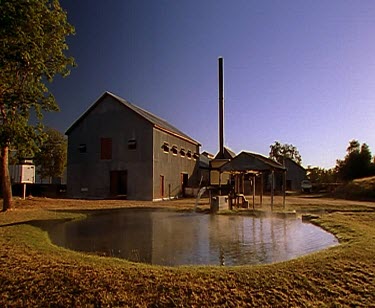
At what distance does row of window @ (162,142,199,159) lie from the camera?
30605 millimetres

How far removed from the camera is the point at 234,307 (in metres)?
4.72

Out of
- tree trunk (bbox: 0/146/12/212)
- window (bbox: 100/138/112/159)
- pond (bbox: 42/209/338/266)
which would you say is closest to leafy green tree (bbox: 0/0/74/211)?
tree trunk (bbox: 0/146/12/212)

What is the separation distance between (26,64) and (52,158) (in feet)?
93.2

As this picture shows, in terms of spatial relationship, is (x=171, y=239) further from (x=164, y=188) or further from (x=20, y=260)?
(x=164, y=188)

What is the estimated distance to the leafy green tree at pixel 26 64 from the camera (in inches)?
482

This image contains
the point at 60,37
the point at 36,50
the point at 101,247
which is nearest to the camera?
the point at 101,247

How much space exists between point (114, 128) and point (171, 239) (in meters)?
21.0

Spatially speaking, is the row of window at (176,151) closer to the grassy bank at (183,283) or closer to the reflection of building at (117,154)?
the reflection of building at (117,154)

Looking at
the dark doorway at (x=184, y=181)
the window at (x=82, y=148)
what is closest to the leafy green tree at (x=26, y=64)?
the window at (x=82, y=148)

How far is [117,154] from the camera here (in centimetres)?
2906

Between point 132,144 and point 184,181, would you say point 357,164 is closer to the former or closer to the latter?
point 184,181

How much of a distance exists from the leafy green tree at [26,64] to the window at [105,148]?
42.0ft

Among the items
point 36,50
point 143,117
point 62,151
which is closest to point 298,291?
point 36,50

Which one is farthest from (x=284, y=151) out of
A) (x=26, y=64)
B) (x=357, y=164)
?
(x=26, y=64)
